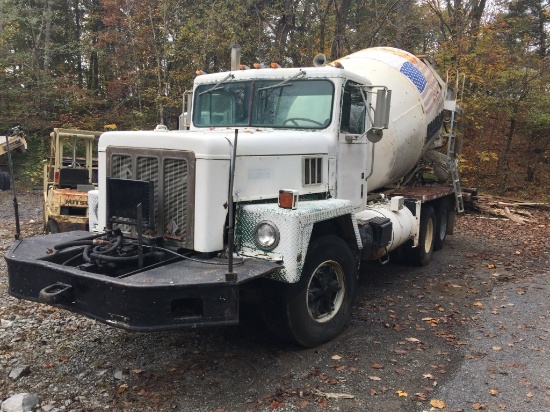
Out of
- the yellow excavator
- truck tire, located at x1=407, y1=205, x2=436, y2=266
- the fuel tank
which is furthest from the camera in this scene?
the yellow excavator

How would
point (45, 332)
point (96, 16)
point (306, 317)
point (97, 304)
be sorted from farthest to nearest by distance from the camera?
point (96, 16) < point (45, 332) < point (306, 317) < point (97, 304)

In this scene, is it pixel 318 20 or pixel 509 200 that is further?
pixel 318 20

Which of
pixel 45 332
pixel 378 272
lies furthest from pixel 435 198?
pixel 45 332

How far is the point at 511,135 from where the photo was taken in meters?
19.4

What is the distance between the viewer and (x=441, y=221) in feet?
30.6

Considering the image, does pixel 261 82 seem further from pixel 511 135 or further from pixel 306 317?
pixel 511 135

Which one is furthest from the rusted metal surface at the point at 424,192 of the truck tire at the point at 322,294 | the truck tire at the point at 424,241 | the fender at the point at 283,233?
the fender at the point at 283,233

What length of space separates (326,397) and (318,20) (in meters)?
16.2

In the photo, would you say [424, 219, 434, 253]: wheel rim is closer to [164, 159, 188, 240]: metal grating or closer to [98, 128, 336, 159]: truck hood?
[98, 128, 336, 159]: truck hood

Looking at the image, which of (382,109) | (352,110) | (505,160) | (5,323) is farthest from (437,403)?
(505,160)

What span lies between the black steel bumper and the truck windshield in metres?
1.95

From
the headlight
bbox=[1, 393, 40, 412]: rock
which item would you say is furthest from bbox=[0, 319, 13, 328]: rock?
the headlight

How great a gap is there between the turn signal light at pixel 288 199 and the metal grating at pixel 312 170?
804mm

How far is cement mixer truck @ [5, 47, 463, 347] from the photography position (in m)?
3.73
